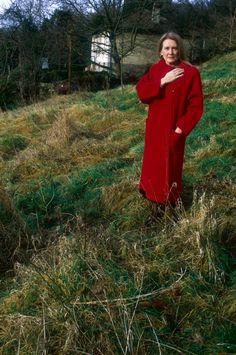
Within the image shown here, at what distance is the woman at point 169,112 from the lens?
4.21m

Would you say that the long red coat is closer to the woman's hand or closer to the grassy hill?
the woman's hand

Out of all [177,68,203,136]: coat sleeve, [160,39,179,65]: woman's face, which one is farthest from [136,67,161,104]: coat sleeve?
[177,68,203,136]: coat sleeve

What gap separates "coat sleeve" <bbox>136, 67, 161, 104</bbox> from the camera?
4.27 meters

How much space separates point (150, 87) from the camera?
4.30 meters

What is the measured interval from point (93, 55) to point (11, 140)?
24.9 m

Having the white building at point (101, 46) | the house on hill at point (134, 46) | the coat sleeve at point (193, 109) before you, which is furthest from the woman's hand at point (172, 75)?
the white building at point (101, 46)

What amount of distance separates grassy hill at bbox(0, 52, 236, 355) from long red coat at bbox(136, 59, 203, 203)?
0.28 m

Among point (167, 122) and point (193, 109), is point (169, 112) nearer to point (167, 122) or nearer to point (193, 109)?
point (167, 122)

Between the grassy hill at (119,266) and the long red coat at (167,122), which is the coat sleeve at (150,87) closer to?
the long red coat at (167,122)

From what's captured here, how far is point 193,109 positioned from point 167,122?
24 cm

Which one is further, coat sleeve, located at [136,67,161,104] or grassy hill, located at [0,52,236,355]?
coat sleeve, located at [136,67,161,104]

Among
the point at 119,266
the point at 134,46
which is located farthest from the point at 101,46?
the point at 119,266

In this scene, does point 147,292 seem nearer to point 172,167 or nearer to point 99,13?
point 172,167

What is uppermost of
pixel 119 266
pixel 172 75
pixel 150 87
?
pixel 172 75
